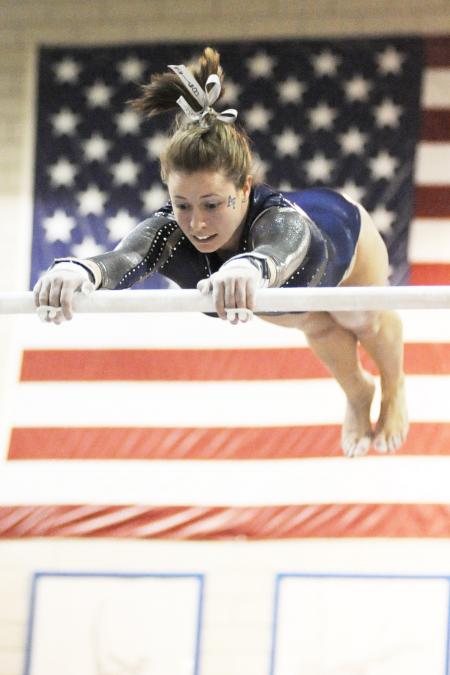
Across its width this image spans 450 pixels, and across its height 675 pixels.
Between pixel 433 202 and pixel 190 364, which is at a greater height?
pixel 433 202

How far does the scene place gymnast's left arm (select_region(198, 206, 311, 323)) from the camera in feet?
7.84

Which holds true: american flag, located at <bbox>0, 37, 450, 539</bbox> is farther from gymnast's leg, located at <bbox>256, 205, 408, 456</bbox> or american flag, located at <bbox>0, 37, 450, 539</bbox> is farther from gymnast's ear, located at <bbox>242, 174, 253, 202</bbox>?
gymnast's ear, located at <bbox>242, 174, 253, 202</bbox>

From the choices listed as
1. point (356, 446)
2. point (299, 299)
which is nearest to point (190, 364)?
point (356, 446)

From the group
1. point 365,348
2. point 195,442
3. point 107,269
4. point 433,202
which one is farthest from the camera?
point 433,202

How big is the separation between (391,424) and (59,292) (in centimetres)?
163

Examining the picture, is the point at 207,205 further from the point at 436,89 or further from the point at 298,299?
the point at 436,89

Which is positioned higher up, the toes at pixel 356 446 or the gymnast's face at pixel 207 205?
the gymnast's face at pixel 207 205

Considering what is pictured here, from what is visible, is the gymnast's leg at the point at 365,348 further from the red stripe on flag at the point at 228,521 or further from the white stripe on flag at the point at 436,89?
the white stripe on flag at the point at 436,89

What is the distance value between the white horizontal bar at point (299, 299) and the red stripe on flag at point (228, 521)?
224 centimetres

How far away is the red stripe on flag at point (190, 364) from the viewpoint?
481 cm

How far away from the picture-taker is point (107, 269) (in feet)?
8.73

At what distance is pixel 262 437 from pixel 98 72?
185 cm

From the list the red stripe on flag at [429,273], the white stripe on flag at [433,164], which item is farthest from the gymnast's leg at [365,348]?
the white stripe on flag at [433,164]

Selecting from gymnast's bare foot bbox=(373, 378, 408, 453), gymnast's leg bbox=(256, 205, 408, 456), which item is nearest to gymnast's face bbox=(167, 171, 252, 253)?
gymnast's leg bbox=(256, 205, 408, 456)
